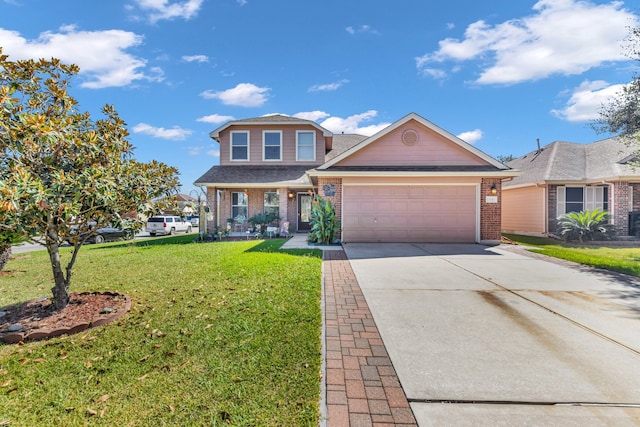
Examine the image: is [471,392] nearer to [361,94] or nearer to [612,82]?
[612,82]

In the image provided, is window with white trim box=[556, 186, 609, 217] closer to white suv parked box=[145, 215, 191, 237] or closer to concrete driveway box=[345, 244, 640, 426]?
concrete driveway box=[345, 244, 640, 426]

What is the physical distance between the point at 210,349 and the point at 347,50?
1497cm

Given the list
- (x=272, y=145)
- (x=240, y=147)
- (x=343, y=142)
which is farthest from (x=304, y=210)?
(x=343, y=142)

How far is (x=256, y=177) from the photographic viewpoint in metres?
15.8

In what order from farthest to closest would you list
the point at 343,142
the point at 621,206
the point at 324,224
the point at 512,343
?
the point at 343,142
the point at 621,206
the point at 324,224
the point at 512,343

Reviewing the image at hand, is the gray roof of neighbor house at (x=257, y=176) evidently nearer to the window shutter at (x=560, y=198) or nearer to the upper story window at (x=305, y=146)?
the upper story window at (x=305, y=146)

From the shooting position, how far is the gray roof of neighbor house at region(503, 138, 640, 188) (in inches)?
568

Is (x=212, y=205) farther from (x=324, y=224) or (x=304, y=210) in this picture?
(x=324, y=224)

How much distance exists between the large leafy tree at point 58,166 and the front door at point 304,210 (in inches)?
444

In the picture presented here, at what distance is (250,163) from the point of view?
17000mm

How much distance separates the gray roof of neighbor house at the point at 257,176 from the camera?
49.8 ft

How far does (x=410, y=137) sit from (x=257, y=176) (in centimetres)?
801

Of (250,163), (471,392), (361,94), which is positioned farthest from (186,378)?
(361,94)

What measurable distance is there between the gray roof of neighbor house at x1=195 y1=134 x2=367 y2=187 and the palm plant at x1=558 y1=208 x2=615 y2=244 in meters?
11.9
